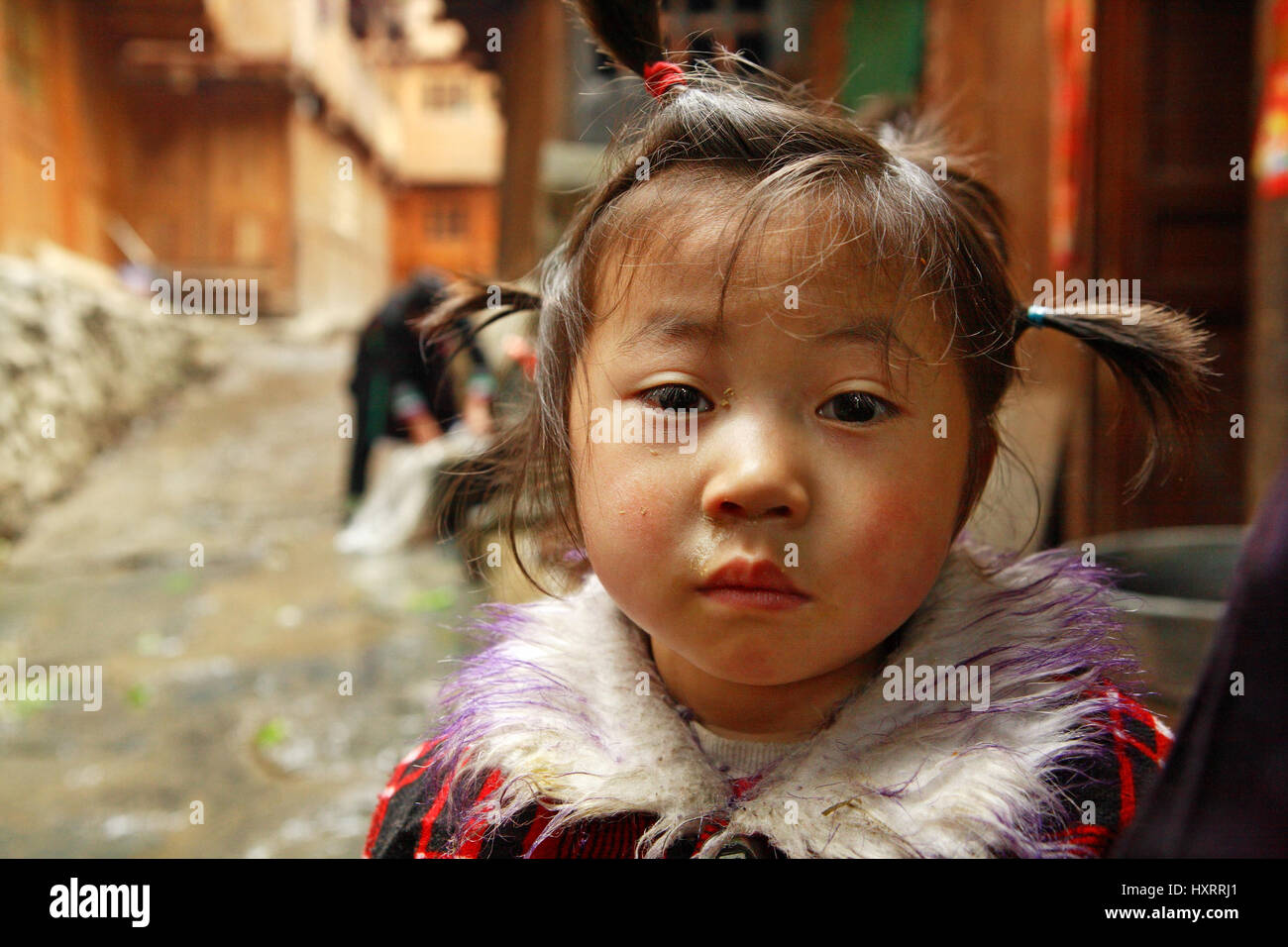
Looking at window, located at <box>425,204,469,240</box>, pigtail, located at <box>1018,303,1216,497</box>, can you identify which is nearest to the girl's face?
pigtail, located at <box>1018,303,1216,497</box>

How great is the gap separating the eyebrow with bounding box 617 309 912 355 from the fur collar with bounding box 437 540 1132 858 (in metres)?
0.32

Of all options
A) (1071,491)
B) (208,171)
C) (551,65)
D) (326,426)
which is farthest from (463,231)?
(1071,491)

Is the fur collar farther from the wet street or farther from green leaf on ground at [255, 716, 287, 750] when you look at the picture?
green leaf on ground at [255, 716, 287, 750]

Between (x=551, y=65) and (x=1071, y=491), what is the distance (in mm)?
5256

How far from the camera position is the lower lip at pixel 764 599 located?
85cm

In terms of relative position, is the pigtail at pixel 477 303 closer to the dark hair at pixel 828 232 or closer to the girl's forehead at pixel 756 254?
the dark hair at pixel 828 232

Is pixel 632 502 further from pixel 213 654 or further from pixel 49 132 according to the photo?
pixel 49 132

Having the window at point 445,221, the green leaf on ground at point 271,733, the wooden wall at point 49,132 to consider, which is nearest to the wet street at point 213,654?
the green leaf on ground at point 271,733

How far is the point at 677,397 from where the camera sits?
0.89 m

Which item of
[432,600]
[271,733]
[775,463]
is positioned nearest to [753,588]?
[775,463]

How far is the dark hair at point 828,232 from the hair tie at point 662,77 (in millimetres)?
12
